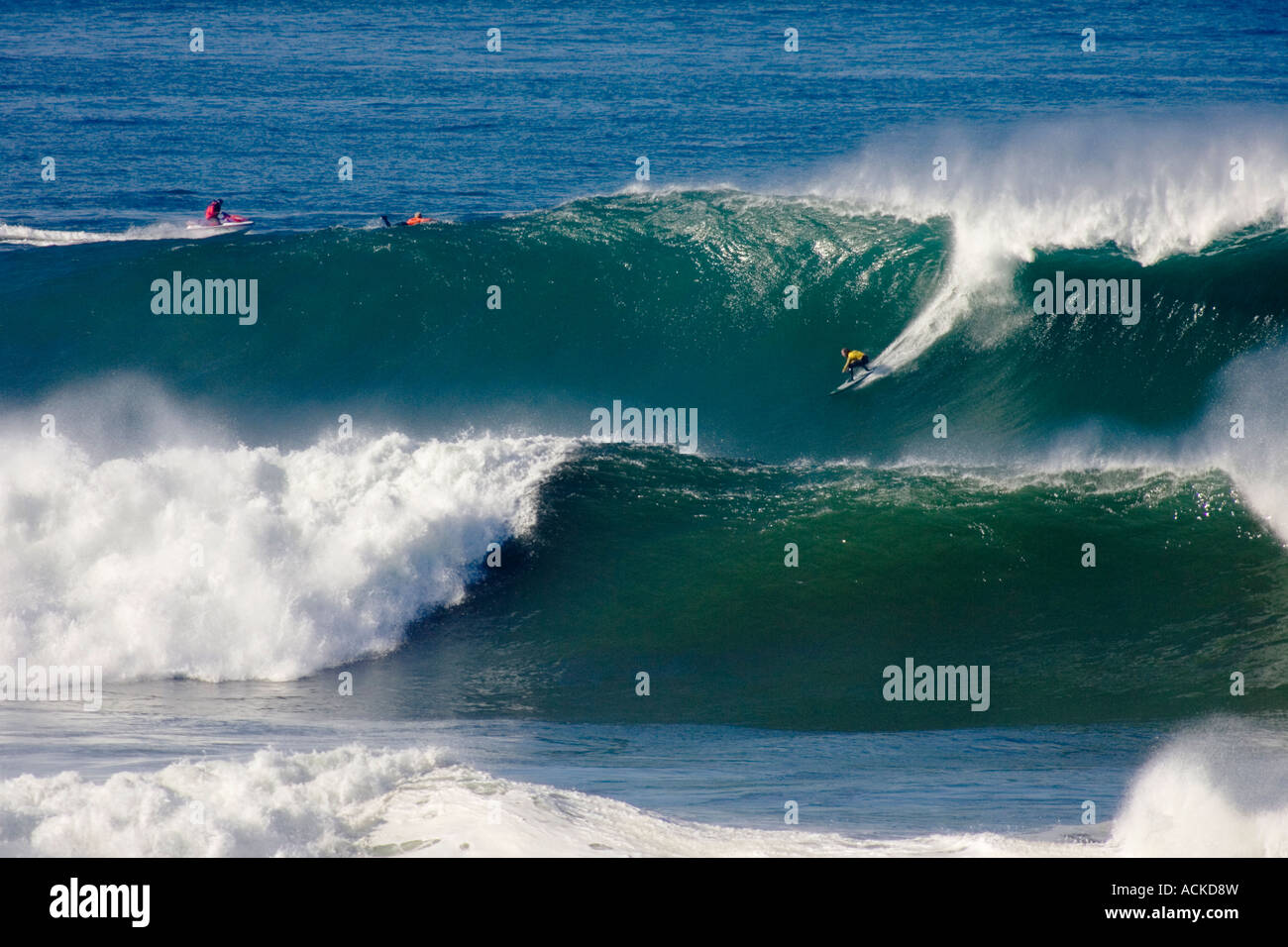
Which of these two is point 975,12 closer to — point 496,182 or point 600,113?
point 600,113

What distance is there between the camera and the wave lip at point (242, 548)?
1197cm

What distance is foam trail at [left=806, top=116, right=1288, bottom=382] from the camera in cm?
1633

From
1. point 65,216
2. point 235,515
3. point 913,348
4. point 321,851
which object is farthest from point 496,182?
point 321,851

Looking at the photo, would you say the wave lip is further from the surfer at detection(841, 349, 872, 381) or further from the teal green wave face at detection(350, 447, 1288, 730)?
the surfer at detection(841, 349, 872, 381)

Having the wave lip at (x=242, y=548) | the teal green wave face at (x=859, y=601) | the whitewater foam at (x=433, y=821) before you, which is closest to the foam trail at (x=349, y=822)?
the whitewater foam at (x=433, y=821)

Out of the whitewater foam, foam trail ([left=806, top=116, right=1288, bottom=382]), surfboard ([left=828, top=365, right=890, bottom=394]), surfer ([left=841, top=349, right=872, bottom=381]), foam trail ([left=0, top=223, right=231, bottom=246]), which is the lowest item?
the whitewater foam

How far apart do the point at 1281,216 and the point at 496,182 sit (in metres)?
13.5

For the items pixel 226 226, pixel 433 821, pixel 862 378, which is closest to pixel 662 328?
pixel 862 378

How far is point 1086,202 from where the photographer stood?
16672mm

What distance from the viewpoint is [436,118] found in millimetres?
29016

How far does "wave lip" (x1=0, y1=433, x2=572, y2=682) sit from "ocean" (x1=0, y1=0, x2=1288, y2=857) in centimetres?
4

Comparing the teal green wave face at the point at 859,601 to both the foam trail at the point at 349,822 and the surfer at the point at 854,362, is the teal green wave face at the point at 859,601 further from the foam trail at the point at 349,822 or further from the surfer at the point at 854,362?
the foam trail at the point at 349,822

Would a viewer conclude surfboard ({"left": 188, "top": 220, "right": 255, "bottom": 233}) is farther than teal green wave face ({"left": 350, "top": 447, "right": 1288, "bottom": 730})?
Yes

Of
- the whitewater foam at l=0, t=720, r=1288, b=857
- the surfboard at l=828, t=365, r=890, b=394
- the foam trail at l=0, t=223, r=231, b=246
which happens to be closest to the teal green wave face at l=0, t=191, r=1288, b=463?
the surfboard at l=828, t=365, r=890, b=394
